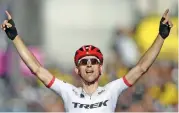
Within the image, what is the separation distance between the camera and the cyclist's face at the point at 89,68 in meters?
10.3

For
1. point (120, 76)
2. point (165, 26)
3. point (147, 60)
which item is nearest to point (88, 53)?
point (147, 60)

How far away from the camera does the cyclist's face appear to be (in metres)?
10.3

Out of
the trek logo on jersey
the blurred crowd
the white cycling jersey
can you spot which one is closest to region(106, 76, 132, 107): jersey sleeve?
the white cycling jersey

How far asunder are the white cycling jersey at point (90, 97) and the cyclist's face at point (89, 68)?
7.6 inches

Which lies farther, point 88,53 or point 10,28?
point 10,28

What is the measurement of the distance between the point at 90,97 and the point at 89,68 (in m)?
0.29

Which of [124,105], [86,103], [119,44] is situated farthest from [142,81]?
[86,103]

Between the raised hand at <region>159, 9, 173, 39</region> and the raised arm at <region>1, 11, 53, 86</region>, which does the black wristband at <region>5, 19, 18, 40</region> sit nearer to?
the raised arm at <region>1, 11, 53, 86</region>

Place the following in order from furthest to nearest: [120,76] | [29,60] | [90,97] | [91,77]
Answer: [120,76] < [29,60] < [90,97] < [91,77]

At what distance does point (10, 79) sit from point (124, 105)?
5.42 m

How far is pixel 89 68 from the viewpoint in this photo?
10297mm

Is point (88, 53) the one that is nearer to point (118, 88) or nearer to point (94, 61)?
point (94, 61)

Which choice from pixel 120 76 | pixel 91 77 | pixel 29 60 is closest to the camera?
pixel 91 77

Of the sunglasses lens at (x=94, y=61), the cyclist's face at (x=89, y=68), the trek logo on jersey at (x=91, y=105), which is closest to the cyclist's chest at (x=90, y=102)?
the trek logo on jersey at (x=91, y=105)
